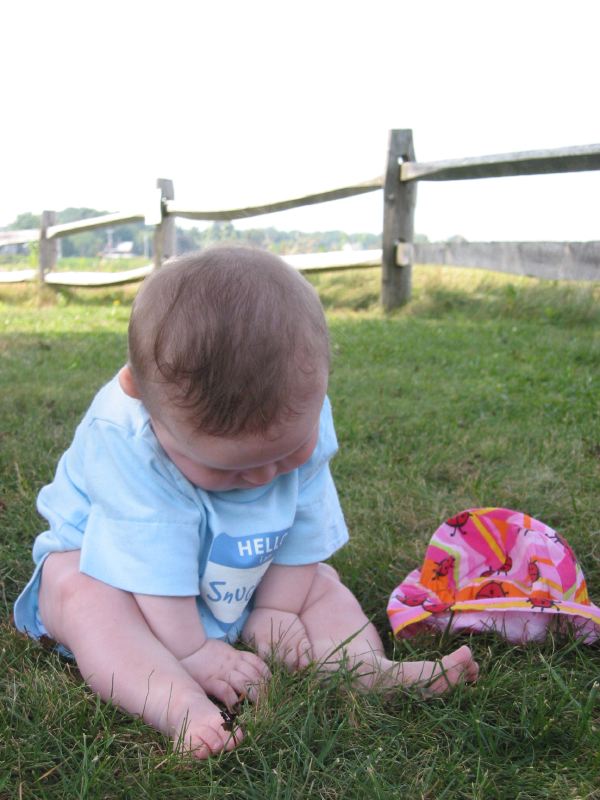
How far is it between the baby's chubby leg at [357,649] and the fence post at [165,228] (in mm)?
7901

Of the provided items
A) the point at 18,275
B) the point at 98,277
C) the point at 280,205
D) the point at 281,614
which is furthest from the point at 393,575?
the point at 18,275

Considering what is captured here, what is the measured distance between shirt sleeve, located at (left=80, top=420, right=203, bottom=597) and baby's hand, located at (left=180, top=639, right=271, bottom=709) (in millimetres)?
117

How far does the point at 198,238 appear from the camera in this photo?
941 cm

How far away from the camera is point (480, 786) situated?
1.19 metres

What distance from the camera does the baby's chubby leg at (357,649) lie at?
147 centimetres

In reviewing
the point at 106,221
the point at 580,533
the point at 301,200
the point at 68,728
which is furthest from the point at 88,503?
the point at 106,221

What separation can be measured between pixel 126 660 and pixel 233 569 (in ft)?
0.92

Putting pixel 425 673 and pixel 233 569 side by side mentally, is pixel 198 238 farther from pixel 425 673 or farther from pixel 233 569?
pixel 425 673

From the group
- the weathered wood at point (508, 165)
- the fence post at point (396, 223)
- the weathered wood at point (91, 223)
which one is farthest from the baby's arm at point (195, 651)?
the weathered wood at point (91, 223)

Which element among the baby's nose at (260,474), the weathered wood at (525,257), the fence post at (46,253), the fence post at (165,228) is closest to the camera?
the baby's nose at (260,474)

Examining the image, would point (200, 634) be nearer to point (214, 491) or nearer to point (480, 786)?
point (214, 491)

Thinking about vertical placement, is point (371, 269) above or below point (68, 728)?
above

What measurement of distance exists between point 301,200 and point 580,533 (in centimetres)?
613

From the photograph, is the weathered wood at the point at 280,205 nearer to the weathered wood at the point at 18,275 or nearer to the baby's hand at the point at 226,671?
the weathered wood at the point at 18,275
